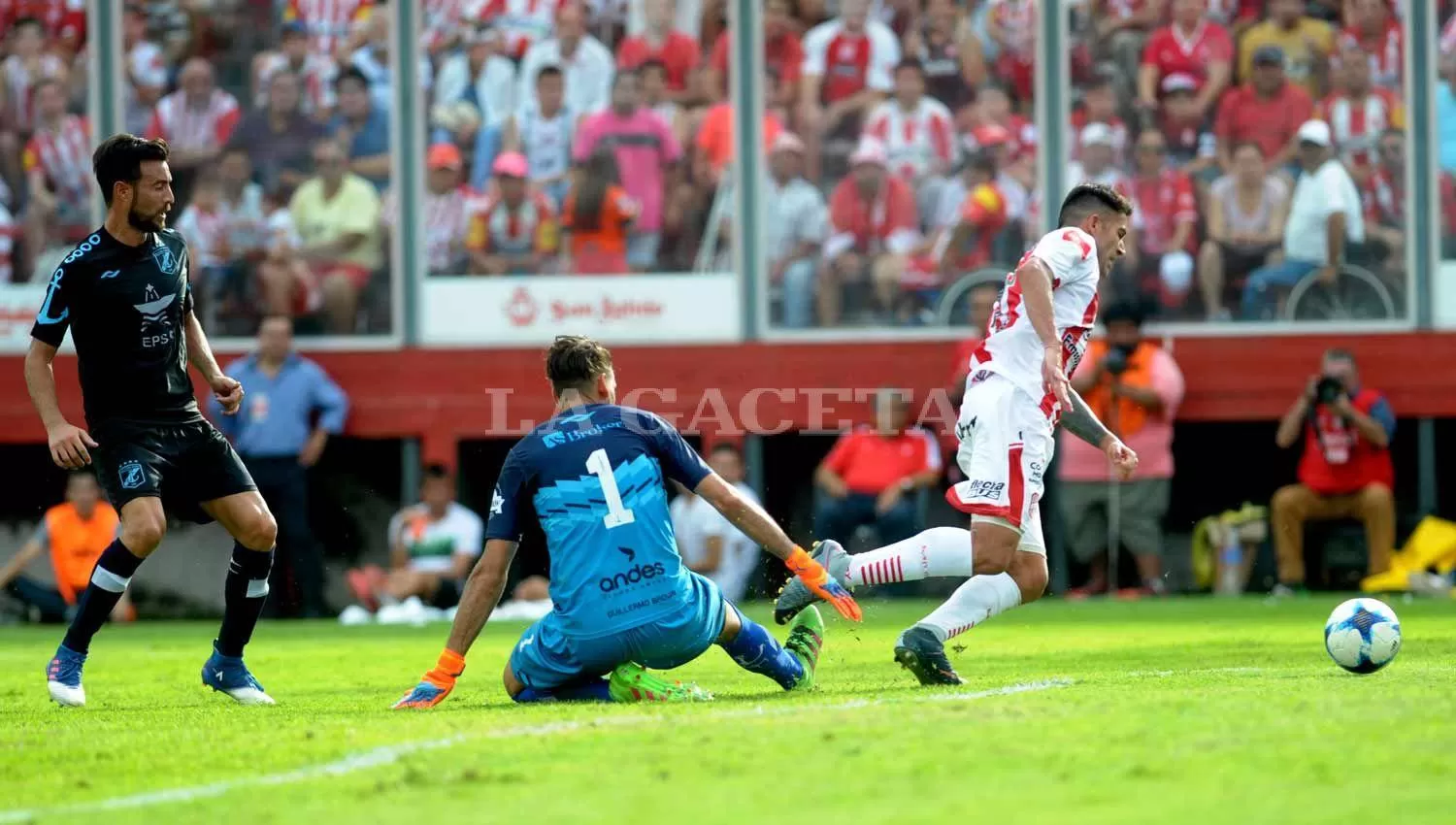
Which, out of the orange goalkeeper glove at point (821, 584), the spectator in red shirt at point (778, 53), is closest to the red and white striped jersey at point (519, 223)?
the spectator in red shirt at point (778, 53)

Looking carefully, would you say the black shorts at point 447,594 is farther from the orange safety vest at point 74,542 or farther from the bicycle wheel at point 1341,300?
the bicycle wheel at point 1341,300

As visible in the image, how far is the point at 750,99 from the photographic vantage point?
684 inches

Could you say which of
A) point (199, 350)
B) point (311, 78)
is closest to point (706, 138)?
point (311, 78)

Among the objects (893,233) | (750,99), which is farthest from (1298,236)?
(750,99)

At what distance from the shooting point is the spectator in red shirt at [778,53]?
1731cm

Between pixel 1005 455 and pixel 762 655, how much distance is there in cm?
134

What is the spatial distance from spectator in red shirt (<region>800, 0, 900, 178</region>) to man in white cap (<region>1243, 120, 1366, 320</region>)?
352 centimetres

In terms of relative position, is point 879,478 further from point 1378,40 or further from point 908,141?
point 1378,40

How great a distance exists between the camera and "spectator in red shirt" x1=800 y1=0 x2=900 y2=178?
17.1m

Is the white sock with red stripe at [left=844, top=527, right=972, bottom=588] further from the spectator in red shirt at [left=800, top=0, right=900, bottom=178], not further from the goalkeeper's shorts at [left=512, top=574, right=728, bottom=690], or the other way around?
the spectator in red shirt at [left=800, top=0, right=900, bottom=178]

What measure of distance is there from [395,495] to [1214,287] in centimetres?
761

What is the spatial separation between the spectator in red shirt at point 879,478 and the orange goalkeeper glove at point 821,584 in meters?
8.50

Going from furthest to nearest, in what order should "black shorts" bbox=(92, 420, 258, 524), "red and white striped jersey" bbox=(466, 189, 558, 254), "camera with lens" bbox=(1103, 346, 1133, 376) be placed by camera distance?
"red and white striped jersey" bbox=(466, 189, 558, 254) < "camera with lens" bbox=(1103, 346, 1133, 376) < "black shorts" bbox=(92, 420, 258, 524)

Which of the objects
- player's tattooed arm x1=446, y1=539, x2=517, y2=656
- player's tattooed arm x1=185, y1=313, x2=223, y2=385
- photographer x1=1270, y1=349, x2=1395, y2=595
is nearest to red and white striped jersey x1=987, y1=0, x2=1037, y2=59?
photographer x1=1270, y1=349, x2=1395, y2=595
